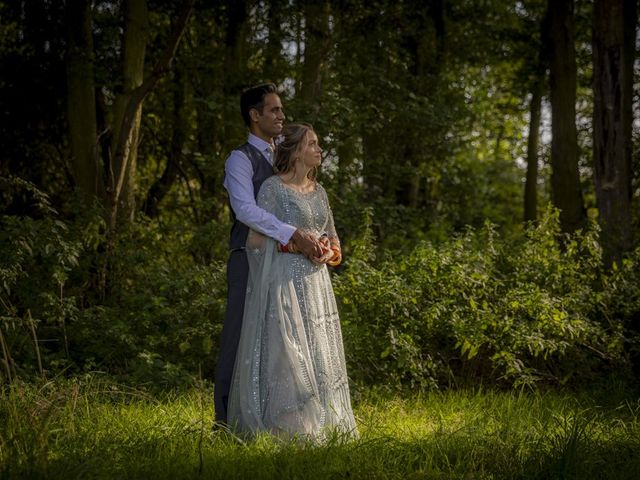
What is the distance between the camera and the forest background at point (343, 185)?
7.48 metres

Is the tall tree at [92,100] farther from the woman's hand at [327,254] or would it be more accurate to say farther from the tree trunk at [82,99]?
the woman's hand at [327,254]

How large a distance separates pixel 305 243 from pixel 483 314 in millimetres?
2572

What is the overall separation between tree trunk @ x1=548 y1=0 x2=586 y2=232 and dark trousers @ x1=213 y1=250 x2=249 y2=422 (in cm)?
647

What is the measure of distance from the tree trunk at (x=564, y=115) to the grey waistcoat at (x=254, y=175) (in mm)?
6332

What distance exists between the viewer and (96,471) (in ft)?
13.7

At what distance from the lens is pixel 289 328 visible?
5227 mm

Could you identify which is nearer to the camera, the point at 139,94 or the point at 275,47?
the point at 139,94

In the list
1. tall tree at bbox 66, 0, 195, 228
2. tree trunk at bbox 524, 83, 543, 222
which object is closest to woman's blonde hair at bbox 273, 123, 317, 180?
tall tree at bbox 66, 0, 195, 228

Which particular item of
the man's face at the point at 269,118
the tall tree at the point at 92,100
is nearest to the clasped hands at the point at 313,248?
the man's face at the point at 269,118

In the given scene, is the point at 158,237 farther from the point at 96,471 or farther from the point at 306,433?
the point at 96,471

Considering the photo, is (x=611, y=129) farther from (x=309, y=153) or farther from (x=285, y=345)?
(x=285, y=345)

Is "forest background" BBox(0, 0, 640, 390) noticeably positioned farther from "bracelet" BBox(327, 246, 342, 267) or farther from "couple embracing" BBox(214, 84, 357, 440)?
"bracelet" BBox(327, 246, 342, 267)

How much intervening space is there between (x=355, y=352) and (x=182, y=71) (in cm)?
680

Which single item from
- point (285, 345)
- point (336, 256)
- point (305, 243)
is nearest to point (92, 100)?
point (336, 256)
